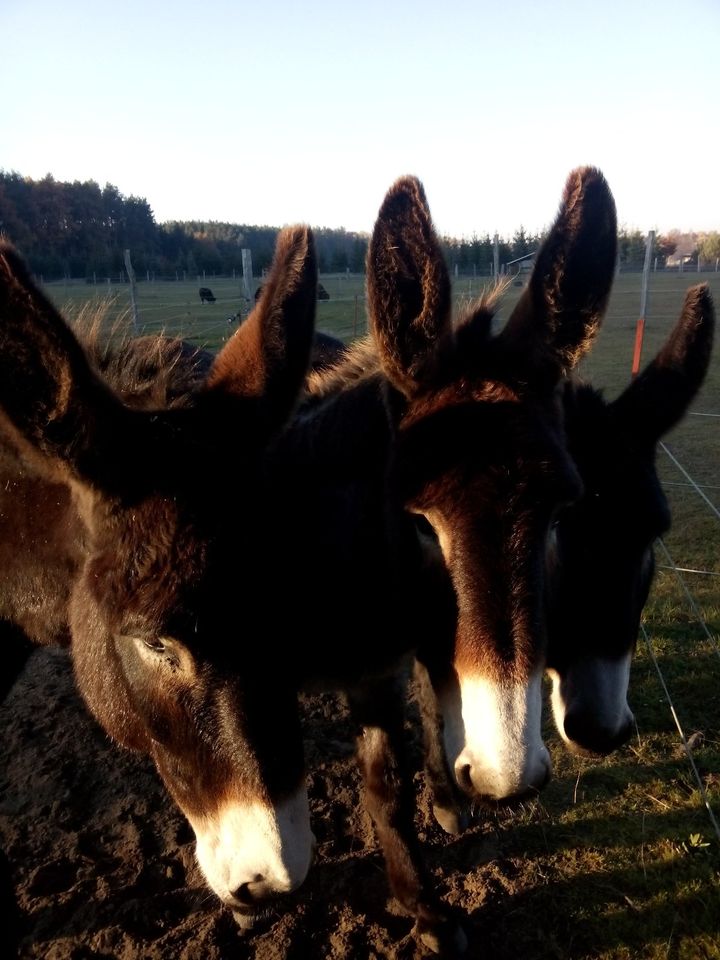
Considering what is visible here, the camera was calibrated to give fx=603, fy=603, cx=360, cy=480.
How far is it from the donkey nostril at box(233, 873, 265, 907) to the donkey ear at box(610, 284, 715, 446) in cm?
257

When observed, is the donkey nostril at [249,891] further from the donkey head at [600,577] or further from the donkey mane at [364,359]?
the donkey mane at [364,359]

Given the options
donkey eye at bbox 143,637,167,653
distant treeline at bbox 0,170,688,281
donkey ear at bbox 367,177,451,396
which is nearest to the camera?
donkey eye at bbox 143,637,167,653

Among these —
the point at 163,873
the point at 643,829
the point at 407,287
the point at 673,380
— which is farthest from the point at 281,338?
the point at 643,829

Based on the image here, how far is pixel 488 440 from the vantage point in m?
2.08

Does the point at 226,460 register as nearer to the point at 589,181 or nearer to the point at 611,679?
the point at 589,181

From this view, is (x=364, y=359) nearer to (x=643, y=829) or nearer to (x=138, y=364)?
(x=138, y=364)

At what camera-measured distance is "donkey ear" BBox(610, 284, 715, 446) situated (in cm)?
313

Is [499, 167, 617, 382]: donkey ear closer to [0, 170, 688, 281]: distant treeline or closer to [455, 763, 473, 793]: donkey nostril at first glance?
[455, 763, 473, 793]: donkey nostril

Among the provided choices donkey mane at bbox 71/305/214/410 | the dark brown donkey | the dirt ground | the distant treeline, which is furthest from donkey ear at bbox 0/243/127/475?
the distant treeline

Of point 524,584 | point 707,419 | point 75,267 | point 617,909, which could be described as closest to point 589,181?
point 524,584

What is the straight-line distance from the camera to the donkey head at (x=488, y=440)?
1.95 m

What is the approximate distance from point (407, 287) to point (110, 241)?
5304 cm

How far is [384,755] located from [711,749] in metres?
2.66

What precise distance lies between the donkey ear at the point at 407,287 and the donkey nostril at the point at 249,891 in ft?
5.73
